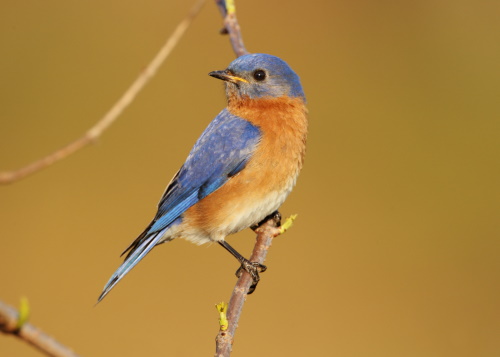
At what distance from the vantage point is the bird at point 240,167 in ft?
11.3

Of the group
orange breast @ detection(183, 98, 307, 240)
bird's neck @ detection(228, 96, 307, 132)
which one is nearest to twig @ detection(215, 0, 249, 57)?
bird's neck @ detection(228, 96, 307, 132)

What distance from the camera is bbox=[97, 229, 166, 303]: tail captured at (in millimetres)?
3266

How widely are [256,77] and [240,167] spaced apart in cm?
58

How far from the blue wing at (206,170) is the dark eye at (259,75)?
29cm

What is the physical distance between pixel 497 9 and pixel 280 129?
6.57 metres

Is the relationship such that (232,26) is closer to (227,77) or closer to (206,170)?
(227,77)

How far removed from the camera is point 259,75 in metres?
3.69

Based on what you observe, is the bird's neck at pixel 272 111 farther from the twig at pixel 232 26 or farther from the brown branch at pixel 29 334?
the brown branch at pixel 29 334

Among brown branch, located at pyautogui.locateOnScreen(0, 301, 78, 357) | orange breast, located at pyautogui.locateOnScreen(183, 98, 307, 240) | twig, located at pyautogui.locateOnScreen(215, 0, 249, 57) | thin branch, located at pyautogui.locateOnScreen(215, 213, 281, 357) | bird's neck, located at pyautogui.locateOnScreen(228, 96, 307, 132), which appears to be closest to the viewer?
brown branch, located at pyautogui.locateOnScreen(0, 301, 78, 357)

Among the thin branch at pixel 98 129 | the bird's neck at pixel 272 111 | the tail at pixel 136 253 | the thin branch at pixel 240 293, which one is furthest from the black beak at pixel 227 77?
the thin branch at pixel 98 129

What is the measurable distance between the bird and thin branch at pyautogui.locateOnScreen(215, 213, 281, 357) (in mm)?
96

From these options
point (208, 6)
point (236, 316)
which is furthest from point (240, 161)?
point (208, 6)

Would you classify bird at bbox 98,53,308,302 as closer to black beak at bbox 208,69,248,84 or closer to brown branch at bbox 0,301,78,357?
black beak at bbox 208,69,248,84

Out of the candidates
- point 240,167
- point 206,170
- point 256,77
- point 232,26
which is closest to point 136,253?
point 206,170
